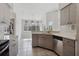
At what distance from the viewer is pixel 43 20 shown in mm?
3893

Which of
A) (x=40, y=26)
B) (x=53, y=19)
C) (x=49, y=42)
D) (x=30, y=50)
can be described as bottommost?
(x=30, y=50)

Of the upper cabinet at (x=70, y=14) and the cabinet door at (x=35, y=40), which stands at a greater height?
the upper cabinet at (x=70, y=14)

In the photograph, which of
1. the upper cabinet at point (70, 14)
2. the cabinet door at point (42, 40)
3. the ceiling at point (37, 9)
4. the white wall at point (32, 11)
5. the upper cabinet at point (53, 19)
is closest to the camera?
the upper cabinet at point (70, 14)

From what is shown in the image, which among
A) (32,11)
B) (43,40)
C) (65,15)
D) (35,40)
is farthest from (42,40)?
Answer: (65,15)

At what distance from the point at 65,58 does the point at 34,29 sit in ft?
11.9

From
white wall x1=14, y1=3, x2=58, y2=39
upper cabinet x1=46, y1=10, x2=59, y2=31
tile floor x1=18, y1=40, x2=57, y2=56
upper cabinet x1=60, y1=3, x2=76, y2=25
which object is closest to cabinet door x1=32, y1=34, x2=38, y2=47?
tile floor x1=18, y1=40, x2=57, y2=56

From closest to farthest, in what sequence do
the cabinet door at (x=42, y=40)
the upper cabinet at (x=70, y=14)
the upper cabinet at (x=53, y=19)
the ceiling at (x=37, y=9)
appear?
the upper cabinet at (x=70, y=14)
the ceiling at (x=37, y=9)
the upper cabinet at (x=53, y=19)
the cabinet door at (x=42, y=40)

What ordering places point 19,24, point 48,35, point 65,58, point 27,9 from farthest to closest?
point 48,35
point 27,9
point 19,24
point 65,58

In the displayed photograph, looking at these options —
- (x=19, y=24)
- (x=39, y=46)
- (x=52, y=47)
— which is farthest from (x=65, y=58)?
(x=39, y=46)

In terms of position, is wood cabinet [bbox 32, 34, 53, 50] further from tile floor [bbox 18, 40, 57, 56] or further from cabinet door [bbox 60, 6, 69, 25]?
cabinet door [bbox 60, 6, 69, 25]

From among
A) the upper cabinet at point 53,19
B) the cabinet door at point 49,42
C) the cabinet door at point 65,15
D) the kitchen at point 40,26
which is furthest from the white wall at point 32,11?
the cabinet door at point 49,42

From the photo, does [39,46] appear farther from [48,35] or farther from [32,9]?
[32,9]

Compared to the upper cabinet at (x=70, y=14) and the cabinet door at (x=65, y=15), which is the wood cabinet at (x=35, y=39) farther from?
the upper cabinet at (x=70, y=14)

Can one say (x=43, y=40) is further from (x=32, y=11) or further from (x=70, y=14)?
(x=70, y=14)
